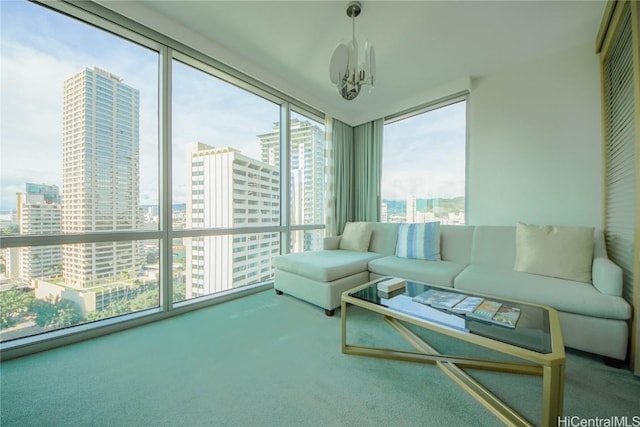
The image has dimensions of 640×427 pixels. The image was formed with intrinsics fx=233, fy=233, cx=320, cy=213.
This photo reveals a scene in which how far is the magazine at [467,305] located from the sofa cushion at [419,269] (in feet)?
1.76

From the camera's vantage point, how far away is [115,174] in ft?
6.32

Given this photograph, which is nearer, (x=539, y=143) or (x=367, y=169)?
(x=539, y=143)

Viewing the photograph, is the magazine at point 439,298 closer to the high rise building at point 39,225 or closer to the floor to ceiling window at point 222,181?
the floor to ceiling window at point 222,181

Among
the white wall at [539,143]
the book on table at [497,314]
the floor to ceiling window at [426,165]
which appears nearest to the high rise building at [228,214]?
the floor to ceiling window at [426,165]

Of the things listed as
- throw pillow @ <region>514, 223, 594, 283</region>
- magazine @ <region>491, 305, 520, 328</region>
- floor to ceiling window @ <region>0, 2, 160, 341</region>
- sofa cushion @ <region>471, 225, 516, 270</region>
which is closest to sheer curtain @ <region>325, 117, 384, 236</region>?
sofa cushion @ <region>471, 225, 516, 270</region>

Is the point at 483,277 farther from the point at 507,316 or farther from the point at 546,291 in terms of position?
the point at 507,316

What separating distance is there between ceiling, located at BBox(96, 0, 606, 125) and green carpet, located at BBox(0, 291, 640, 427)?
2.51 meters

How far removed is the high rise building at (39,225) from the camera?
1562mm

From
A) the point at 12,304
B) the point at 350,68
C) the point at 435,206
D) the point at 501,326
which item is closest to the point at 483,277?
the point at 501,326

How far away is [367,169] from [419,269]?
207cm

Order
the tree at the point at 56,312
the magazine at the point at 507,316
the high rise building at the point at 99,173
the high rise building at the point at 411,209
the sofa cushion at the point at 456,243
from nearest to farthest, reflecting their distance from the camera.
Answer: the magazine at the point at 507,316
the tree at the point at 56,312
the high rise building at the point at 99,173
the sofa cushion at the point at 456,243
the high rise building at the point at 411,209

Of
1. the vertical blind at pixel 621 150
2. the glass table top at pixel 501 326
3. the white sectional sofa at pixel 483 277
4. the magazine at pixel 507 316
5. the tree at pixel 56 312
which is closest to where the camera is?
the glass table top at pixel 501 326

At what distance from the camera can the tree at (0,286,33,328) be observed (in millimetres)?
1521

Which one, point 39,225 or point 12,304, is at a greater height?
point 39,225
